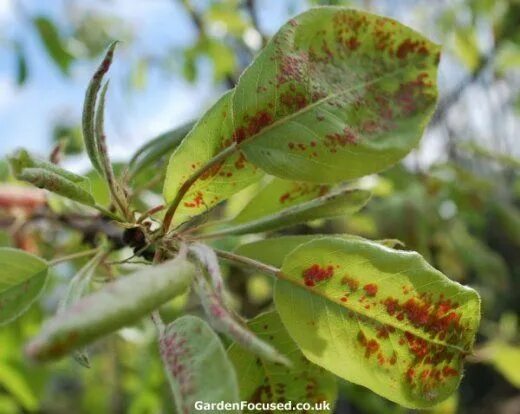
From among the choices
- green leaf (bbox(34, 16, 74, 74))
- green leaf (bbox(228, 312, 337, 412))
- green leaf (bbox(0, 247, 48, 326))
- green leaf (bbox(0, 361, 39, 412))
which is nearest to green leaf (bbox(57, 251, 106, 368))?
green leaf (bbox(0, 247, 48, 326))

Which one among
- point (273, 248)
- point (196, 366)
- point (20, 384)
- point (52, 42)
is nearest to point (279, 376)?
point (273, 248)

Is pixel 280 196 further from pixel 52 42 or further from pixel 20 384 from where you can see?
pixel 52 42

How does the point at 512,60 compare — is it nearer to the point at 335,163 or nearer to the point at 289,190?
the point at 289,190

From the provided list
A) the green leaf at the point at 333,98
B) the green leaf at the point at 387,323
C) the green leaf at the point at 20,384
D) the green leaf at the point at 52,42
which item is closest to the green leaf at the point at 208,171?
the green leaf at the point at 333,98

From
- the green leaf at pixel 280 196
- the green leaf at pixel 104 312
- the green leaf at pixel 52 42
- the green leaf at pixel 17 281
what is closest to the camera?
the green leaf at pixel 104 312

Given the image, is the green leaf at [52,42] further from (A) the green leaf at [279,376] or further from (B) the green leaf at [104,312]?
(B) the green leaf at [104,312]

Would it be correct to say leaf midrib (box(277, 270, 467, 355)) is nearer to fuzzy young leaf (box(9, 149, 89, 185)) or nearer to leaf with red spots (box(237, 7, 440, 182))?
leaf with red spots (box(237, 7, 440, 182))
